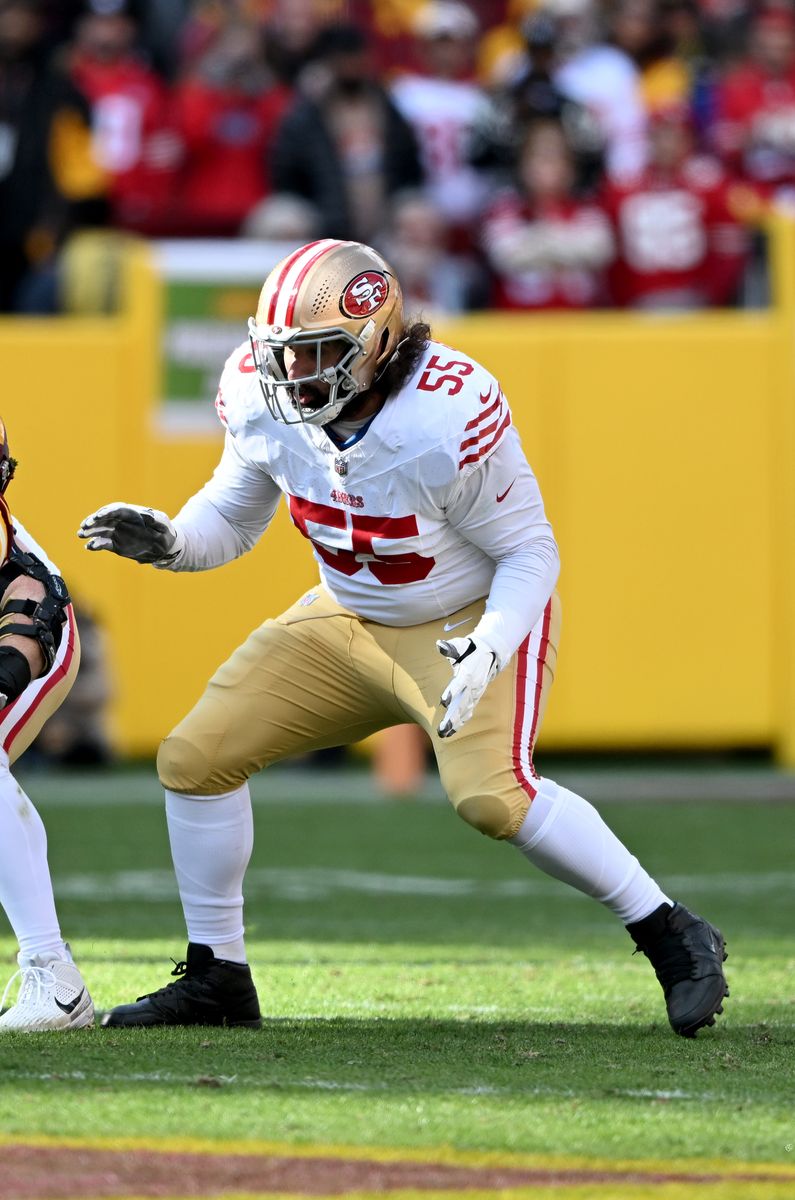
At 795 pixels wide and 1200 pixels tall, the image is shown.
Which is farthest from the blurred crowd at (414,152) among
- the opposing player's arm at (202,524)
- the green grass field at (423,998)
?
the opposing player's arm at (202,524)

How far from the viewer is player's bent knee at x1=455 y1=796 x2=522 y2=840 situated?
4270mm

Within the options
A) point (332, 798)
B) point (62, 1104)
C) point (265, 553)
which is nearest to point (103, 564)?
point (265, 553)

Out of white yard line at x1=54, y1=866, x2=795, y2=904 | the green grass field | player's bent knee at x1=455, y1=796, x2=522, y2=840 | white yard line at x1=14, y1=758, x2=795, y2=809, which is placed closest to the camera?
the green grass field

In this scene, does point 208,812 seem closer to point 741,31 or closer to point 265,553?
point 265,553

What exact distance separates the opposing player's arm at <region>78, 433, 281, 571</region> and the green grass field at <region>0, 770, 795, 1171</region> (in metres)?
1.02

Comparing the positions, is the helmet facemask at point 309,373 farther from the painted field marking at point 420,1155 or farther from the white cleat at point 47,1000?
the painted field marking at point 420,1155

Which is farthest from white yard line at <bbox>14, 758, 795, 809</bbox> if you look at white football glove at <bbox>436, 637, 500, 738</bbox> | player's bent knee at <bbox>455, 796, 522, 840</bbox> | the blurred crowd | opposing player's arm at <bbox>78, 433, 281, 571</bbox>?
white football glove at <bbox>436, 637, 500, 738</bbox>

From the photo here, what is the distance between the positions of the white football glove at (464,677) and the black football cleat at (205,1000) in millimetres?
782

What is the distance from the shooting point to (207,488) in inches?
185

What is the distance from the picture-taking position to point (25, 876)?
430 cm

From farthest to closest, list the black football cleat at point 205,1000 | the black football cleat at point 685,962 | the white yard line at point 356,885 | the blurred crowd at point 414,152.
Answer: the blurred crowd at point 414,152 → the white yard line at point 356,885 → the black football cleat at point 205,1000 → the black football cleat at point 685,962

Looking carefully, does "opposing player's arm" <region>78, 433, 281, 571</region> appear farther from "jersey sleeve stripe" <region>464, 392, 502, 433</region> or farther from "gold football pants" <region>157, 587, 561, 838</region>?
"jersey sleeve stripe" <region>464, 392, 502, 433</region>

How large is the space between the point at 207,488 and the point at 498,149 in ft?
21.0

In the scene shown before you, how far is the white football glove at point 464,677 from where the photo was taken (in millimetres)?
4150
